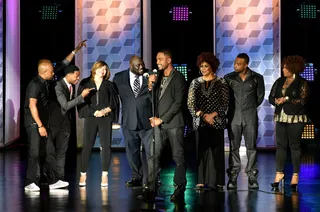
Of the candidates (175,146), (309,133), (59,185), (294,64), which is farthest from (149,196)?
(309,133)

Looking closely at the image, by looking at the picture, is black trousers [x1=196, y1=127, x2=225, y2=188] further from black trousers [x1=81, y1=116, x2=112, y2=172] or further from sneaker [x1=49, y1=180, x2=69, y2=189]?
sneaker [x1=49, y1=180, x2=69, y2=189]

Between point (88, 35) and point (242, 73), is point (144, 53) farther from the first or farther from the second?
point (242, 73)

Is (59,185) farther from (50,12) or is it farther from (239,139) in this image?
(50,12)

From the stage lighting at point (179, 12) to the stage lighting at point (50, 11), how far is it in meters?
2.25

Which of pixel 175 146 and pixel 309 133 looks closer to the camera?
pixel 175 146

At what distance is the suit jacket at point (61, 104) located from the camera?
7828 millimetres

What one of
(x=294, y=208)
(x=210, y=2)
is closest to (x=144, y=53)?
(x=210, y=2)

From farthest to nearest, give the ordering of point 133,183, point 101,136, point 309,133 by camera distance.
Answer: point 309,133 < point 133,183 < point 101,136

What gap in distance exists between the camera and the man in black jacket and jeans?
780 cm

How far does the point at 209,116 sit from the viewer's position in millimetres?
7492

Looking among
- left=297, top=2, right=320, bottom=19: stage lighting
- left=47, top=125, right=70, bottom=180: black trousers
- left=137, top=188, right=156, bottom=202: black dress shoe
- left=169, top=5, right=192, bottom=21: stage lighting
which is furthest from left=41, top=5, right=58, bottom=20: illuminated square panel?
left=137, top=188, right=156, bottom=202: black dress shoe

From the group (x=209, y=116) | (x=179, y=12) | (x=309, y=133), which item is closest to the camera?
(x=209, y=116)

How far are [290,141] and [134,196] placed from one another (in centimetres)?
189

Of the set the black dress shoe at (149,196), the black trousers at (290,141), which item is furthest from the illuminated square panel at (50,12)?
the black dress shoe at (149,196)
